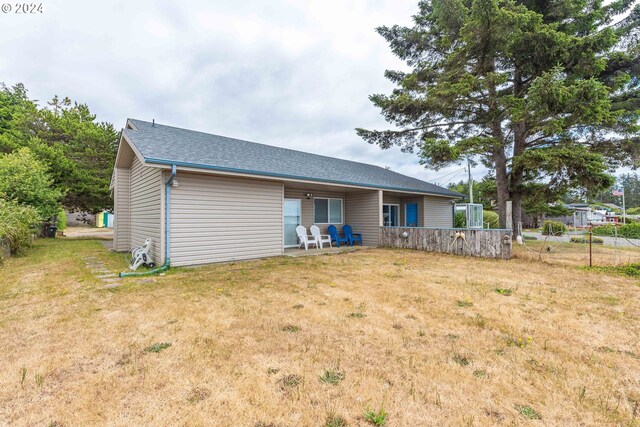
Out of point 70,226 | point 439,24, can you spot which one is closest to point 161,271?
point 439,24

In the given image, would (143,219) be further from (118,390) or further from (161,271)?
(118,390)

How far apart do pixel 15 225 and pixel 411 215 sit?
14697 millimetres

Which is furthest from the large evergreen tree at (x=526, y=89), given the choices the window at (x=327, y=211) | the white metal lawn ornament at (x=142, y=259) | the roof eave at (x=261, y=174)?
the white metal lawn ornament at (x=142, y=259)

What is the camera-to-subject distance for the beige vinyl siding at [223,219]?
6691 mm

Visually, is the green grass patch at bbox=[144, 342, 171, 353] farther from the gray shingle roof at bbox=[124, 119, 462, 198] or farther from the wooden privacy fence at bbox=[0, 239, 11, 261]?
the wooden privacy fence at bbox=[0, 239, 11, 261]

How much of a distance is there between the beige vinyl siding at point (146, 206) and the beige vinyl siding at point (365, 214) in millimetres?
7239

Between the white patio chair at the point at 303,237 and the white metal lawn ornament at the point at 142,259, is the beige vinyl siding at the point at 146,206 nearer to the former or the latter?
the white metal lawn ornament at the point at 142,259

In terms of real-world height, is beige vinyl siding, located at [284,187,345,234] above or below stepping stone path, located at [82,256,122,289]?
above

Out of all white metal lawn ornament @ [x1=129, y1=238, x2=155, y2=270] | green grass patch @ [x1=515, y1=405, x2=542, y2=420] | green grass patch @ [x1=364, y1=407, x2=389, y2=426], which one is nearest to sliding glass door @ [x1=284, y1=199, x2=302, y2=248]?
white metal lawn ornament @ [x1=129, y1=238, x2=155, y2=270]

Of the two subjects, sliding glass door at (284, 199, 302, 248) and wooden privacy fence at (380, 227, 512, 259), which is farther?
sliding glass door at (284, 199, 302, 248)

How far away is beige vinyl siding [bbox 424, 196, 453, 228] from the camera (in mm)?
13773

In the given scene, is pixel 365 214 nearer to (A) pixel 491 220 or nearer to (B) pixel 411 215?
(B) pixel 411 215

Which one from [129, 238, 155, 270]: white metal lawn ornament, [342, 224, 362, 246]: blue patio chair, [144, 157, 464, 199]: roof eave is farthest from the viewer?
[342, 224, 362, 246]: blue patio chair

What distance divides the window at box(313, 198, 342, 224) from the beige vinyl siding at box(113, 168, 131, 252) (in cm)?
668
